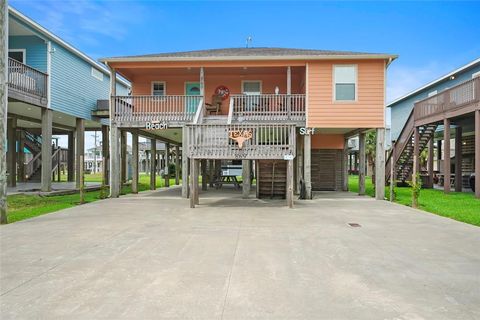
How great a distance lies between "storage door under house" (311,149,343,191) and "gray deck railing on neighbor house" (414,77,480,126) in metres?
5.00

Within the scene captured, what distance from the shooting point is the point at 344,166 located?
711 inches

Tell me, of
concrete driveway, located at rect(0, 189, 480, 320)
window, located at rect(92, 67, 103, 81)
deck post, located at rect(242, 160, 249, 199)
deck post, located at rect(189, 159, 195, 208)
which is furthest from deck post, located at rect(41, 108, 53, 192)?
deck post, located at rect(242, 160, 249, 199)

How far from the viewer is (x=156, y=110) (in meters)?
15.6

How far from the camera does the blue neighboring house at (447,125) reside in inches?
572

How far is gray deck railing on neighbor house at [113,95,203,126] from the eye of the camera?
46.2 feet

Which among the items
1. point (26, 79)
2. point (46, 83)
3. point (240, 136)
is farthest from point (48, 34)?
point (240, 136)

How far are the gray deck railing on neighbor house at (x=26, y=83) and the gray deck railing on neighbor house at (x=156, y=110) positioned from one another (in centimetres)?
357

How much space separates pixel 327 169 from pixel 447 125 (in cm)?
604

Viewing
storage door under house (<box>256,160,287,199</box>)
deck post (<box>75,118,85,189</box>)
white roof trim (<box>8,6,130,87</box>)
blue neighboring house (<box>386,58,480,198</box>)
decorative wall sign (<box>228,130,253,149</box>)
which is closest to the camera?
decorative wall sign (<box>228,130,253,149</box>)

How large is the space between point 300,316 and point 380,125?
11.9 m

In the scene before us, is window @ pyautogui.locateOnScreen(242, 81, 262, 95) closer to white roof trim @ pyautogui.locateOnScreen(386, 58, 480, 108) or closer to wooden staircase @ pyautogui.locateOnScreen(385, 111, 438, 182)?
wooden staircase @ pyautogui.locateOnScreen(385, 111, 438, 182)

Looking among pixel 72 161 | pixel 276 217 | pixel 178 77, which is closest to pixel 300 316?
pixel 276 217

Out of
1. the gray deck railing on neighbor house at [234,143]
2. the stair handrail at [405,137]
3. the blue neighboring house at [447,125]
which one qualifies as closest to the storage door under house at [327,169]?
the stair handrail at [405,137]

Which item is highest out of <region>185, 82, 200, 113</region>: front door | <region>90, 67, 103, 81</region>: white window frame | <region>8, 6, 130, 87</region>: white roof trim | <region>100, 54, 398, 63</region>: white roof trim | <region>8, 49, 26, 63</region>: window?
<region>8, 6, 130, 87</region>: white roof trim
